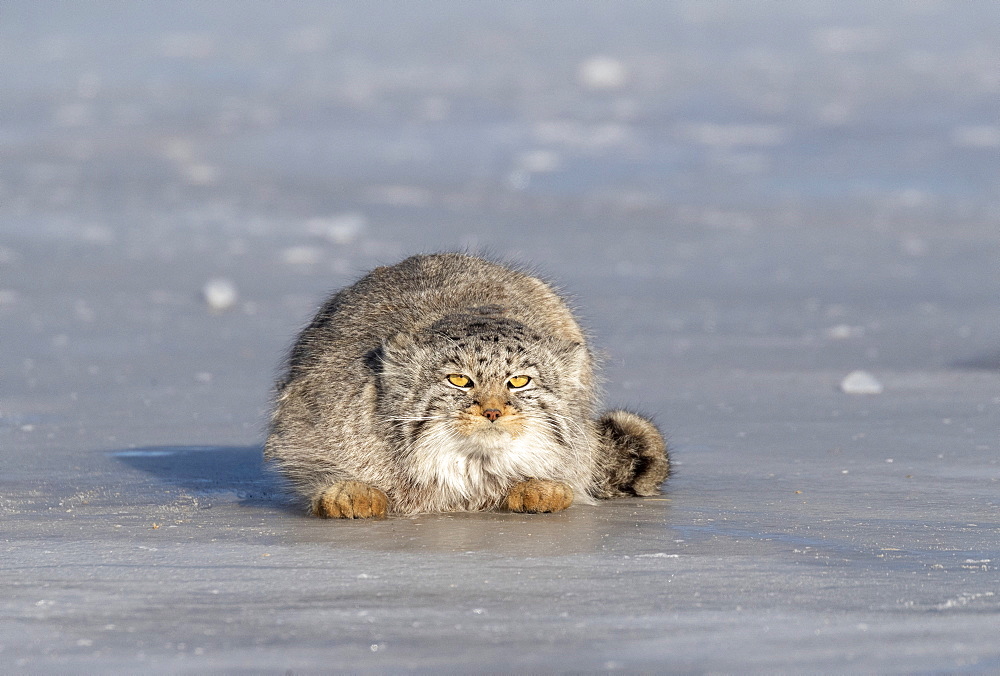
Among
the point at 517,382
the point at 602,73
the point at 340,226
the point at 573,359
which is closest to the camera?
the point at 517,382

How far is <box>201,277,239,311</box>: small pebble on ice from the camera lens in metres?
12.1

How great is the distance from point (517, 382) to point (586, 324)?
7.83 ft

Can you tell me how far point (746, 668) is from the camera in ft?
12.2

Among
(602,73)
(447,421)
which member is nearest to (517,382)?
(447,421)

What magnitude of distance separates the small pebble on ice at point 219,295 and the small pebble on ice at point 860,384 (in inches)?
207

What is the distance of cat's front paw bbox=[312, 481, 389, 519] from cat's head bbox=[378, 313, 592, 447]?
0.97 feet

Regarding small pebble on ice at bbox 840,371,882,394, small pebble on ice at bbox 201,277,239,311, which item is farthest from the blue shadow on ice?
small pebble on ice at bbox 201,277,239,311

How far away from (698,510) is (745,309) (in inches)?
233

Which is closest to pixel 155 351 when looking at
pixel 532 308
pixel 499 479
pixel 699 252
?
pixel 532 308

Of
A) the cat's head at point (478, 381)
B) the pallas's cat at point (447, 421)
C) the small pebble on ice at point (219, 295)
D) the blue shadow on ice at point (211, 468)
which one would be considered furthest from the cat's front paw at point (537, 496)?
the small pebble on ice at point (219, 295)

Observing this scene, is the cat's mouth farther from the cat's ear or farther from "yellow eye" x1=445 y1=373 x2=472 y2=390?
the cat's ear

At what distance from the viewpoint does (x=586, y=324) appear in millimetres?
8180

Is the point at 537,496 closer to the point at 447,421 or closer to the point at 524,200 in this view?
the point at 447,421

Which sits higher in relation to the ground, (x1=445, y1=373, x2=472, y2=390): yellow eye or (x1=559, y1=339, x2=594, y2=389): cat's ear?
(x1=559, y1=339, x2=594, y2=389): cat's ear
